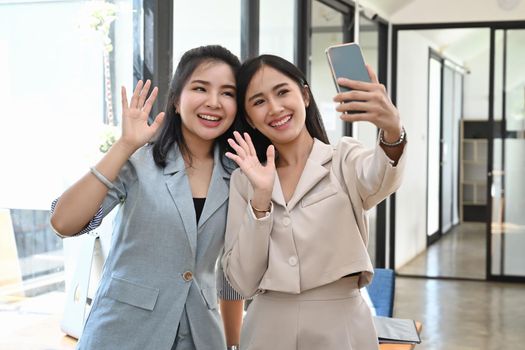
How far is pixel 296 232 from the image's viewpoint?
169 centimetres

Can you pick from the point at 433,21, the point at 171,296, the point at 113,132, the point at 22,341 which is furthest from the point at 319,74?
the point at 171,296

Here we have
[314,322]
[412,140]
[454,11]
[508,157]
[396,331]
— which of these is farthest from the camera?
[412,140]

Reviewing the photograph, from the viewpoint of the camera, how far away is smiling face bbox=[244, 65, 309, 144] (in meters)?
1.75

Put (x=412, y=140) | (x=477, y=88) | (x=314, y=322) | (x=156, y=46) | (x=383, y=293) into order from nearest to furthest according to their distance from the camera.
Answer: (x=314, y=322), (x=156, y=46), (x=383, y=293), (x=412, y=140), (x=477, y=88)

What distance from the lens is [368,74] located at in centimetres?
156

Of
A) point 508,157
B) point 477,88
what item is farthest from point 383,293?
point 477,88

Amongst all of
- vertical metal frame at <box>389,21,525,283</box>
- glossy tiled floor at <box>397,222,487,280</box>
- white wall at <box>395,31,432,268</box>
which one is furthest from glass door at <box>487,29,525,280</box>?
white wall at <box>395,31,432,268</box>

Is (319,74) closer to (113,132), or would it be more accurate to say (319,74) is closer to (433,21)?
(433,21)

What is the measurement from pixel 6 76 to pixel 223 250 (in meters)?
1.38

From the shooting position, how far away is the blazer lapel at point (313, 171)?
5.64 feet

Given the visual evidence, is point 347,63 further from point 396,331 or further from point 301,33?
point 301,33

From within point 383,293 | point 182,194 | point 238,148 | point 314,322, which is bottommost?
point 383,293

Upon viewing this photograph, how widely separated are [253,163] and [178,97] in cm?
29

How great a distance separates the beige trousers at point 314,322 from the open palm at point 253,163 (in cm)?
27
